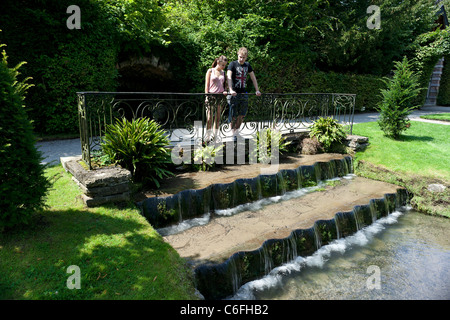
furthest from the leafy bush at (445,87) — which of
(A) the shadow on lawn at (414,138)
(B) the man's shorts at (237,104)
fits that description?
(B) the man's shorts at (237,104)

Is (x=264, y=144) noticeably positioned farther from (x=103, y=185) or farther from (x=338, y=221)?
(x=103, y=185)

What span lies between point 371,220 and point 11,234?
671 cm

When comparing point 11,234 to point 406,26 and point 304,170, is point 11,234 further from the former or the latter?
point 406,26

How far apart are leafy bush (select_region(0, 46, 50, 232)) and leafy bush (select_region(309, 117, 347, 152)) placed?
781 centimetres

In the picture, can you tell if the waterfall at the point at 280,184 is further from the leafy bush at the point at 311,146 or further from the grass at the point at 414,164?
the grass at the point at 414,164

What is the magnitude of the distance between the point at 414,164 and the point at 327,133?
2.57 m

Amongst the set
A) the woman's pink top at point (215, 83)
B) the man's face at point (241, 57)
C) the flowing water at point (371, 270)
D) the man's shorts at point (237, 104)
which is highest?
the man's face at point (241, 57)

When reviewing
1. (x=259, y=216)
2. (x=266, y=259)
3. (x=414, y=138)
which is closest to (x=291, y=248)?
(x=266, y=259)

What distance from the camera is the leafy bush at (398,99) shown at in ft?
32.1

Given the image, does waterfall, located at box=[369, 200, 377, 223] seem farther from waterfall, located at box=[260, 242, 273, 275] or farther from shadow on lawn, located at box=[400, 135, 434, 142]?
shadow on lawn, located at box=[400, 135, 434, 142]

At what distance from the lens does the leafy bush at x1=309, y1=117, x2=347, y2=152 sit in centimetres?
935

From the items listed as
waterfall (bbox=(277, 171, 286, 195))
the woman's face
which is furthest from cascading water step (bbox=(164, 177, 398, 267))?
the woman's face

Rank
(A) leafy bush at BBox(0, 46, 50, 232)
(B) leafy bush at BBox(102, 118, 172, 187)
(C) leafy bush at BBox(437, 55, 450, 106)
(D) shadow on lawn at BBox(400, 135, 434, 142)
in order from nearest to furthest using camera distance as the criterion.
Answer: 1. (A) leafy bush at BBox(0, 46, 50, 232)
2. (B) leafy bush at BBox(102, 118, 172, 187)
3. (D) shadow on lawn at BBox(400, 135, 434, 142)
4. (C) leafy bush at BBox(437, 55, 450, 106)

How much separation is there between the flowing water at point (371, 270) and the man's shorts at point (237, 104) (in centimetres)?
404
